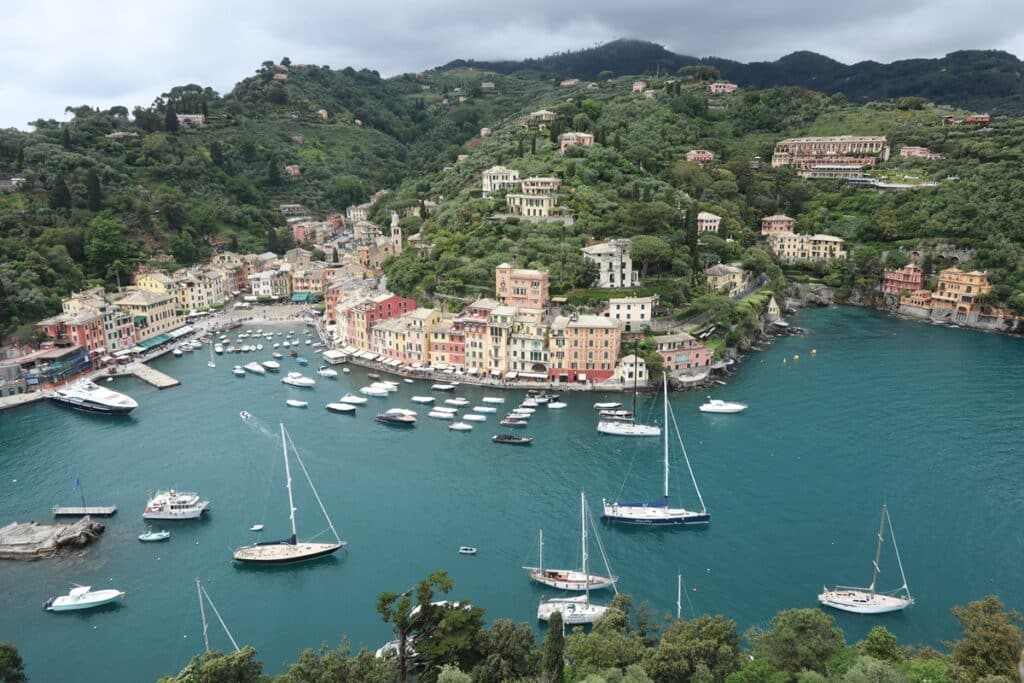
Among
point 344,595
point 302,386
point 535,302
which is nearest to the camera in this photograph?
point 344,595

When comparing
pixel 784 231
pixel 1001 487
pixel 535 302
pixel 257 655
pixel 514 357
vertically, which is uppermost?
pixel 784 231

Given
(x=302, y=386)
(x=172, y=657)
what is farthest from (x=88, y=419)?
(x=172, y=657)

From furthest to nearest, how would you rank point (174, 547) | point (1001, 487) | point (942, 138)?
1. point (942, 138)
2. point (1001, 487)
3. point (174, 547)

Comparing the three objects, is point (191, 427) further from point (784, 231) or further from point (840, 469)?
point (784, 231)

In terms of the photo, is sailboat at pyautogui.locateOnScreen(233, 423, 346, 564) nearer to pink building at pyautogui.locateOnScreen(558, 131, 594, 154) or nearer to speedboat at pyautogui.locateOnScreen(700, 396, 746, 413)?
speedboat at pyautogui.locateOnScreen(700, 396, 746, 413)

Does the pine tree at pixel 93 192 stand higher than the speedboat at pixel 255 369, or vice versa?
the pine tree at pixel 93 192

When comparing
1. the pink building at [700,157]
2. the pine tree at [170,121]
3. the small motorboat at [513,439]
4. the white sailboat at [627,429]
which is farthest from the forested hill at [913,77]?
the small motorboat at [513,439]

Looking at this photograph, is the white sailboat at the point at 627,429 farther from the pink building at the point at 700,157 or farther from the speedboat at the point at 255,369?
the pink building at the point at 700,157
